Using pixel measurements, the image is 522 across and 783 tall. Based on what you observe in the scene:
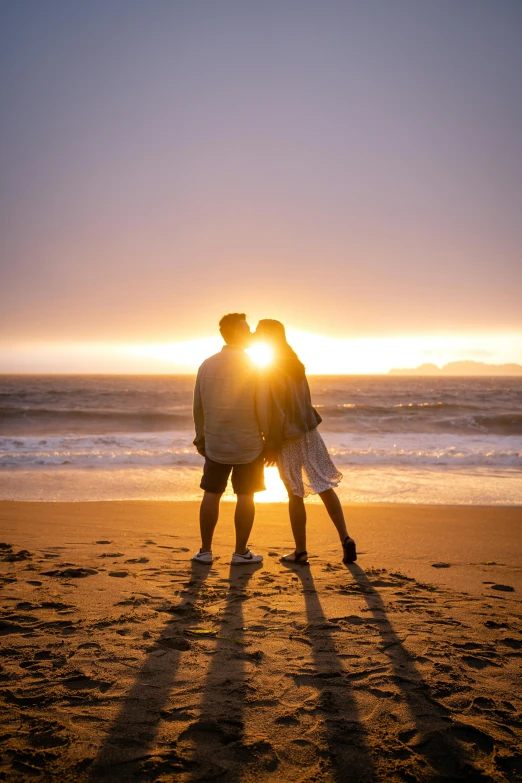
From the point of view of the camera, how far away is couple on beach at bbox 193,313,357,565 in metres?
4.46

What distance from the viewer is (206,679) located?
2484 mm

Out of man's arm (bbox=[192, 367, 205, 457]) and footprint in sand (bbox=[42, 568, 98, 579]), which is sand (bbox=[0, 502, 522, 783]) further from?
man's arm (bbox=[192, 367, 205, 457])

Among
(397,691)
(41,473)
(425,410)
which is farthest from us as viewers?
Result: (425,410)

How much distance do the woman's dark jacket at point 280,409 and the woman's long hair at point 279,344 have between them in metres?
0.08

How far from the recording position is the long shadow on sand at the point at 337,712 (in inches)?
75.1

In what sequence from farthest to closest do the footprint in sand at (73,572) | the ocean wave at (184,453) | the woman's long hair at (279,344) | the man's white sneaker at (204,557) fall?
the ocean wave at (184,453), the woman's long hair at (279,344), the man's white sneaker at (204,557), the footprint in sand at (73,572)

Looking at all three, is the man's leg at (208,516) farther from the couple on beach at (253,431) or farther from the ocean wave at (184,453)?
the ocean wave at (184,453)

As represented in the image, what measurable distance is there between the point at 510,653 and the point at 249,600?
5.03ft

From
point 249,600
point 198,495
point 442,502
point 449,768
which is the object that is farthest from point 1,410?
point 449,768

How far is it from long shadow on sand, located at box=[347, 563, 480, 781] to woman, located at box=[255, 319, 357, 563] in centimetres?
162

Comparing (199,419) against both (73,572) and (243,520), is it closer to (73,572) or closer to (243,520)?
(243,520)

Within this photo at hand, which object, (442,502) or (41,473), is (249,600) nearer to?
(442,502)

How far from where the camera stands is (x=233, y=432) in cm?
445

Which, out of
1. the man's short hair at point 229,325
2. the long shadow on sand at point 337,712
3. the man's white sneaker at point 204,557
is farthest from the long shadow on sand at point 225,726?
the man's short hair at point 229,325
